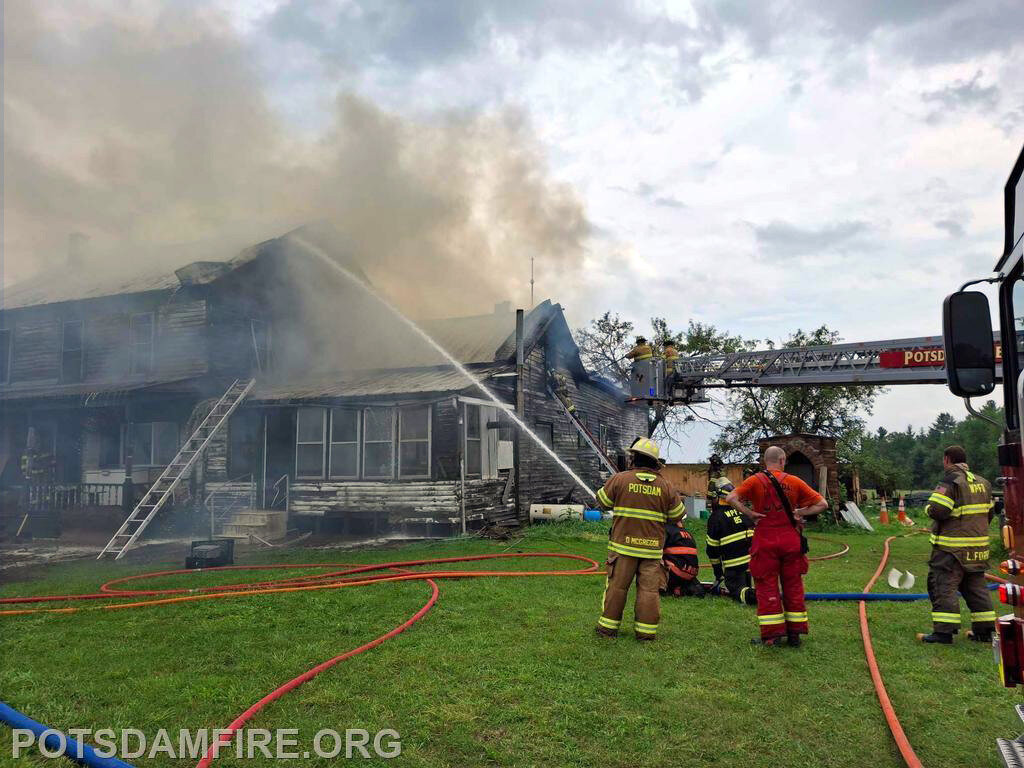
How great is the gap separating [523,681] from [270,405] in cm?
1229

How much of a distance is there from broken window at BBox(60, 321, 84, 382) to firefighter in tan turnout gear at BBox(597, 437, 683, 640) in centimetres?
1778

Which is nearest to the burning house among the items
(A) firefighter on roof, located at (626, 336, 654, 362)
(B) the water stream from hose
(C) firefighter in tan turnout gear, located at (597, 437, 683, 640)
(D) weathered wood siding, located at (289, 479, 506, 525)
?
(D) weathered wood siding, located at (289, 479, 506, 525)

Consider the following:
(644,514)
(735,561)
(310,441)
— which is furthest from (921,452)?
(644,514)

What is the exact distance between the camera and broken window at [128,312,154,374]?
17.5 m

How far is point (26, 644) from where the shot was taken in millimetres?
5797

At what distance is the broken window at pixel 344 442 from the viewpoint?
15.2 metres

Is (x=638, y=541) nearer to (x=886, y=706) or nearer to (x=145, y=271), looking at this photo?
(x=886, y=706)

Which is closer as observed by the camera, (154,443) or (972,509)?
(972,509)

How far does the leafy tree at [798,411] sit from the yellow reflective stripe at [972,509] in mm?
24193

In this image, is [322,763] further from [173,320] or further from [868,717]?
[173,320]

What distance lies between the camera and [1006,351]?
3299mm

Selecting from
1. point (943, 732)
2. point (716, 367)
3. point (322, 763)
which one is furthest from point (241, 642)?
point (716, 367)

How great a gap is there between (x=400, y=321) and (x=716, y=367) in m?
9.37

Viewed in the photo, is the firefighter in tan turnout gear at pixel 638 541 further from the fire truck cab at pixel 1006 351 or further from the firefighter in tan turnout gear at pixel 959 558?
the fire truck cab at pixel 1006 351
